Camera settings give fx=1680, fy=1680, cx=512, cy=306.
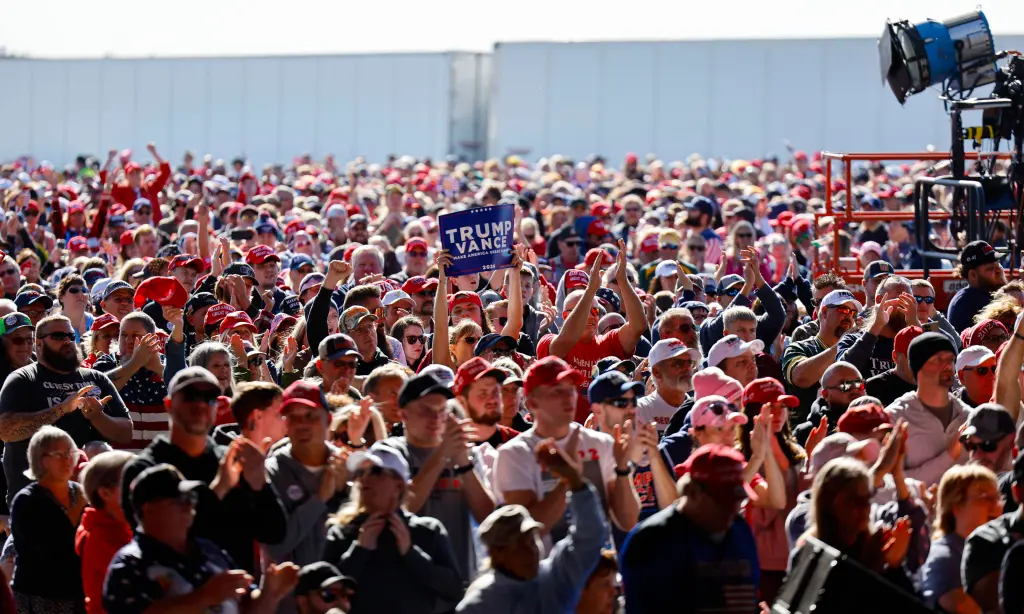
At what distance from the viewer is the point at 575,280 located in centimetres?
1155

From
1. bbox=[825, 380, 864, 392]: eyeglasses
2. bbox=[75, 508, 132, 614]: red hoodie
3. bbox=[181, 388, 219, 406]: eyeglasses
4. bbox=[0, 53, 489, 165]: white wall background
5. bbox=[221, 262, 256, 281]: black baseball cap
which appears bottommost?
bbox=[75, 508, 132, 614]: red hoodie

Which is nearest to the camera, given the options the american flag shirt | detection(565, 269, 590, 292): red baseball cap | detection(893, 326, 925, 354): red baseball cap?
detection(893, 326, 925, 354): red baseball cap

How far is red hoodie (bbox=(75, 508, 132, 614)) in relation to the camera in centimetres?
658

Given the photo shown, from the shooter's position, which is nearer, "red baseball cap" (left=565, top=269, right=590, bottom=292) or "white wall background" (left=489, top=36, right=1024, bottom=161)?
"red baseball cap" (left=565, top=269, right=590, bottom=292)

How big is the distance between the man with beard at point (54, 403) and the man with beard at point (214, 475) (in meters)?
2.34

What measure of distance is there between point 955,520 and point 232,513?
2.62 metres

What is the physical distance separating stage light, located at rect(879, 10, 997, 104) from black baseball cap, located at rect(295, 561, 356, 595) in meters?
9.61

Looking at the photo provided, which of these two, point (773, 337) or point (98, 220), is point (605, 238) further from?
point (98, 220)

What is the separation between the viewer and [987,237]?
13586mm

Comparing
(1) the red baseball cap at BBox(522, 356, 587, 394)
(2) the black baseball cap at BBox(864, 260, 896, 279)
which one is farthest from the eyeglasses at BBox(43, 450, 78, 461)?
(2) the black baseball cap at BBox(864, 260, 896, 279)

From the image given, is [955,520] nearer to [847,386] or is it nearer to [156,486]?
[847,386]

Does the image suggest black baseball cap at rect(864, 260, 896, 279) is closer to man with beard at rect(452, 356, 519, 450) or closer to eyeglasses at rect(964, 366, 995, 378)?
eyeglasses at rect(964, 366, 995, 378)

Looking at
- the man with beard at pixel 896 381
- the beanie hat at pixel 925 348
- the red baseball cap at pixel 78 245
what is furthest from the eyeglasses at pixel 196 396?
the red baseball cap at pixel 78 245

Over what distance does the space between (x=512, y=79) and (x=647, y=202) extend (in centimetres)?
1405
